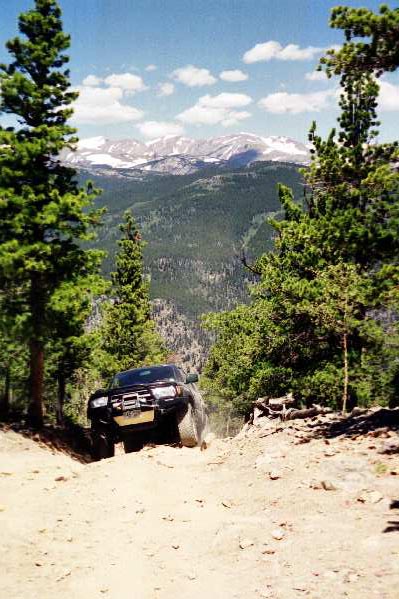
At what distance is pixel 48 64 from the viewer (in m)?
17.1

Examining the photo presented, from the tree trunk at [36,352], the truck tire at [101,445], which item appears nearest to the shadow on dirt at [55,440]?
the tree trunk at [36,352]

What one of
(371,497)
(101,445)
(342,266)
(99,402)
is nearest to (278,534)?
(371,497)

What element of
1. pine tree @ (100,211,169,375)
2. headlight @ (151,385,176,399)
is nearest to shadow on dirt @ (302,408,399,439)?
headlight @ (151,385,176,399)

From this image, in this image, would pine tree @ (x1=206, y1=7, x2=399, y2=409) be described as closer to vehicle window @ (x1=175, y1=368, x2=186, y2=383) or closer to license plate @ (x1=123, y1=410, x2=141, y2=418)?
vehicle window @ (x1=175, y1=368, x2=186, y2=383)

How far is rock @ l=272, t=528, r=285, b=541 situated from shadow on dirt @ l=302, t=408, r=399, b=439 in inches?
175

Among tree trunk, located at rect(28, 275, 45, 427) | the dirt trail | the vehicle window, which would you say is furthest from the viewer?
tree trunk, located at rect(28, 275, 45, 427)

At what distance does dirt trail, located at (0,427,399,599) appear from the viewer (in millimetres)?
4449

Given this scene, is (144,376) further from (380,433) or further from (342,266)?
(342,266)

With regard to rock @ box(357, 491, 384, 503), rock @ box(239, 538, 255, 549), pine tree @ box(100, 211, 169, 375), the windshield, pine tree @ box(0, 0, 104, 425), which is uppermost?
pine tree @ box(0, 0, 104, 425)

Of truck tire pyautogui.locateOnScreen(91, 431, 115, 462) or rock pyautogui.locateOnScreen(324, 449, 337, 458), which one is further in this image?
truck tire pyautogui.locateOnScreen(91, 431, 115, 462)

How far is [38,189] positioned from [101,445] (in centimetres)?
978

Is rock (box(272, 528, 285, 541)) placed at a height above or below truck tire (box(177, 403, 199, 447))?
above

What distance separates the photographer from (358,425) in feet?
34.8

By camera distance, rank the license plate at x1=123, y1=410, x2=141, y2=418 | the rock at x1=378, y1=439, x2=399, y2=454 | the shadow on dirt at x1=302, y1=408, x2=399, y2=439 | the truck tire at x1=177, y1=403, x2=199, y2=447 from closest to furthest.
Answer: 1. the rock at x1=378, y1=439, x2=399, y2=454
2. the shadow on dirt at x1=302, y1=408, x2=399, y2=439
3. the license plate at x1=123, y1=410, x2=141, y2=418
4. the truck tire at x1=177, y1=403, x2=199, y2=447
